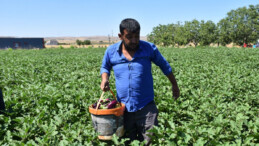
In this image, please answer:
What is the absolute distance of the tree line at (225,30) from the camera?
5948 cm

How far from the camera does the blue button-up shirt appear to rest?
2662 mm

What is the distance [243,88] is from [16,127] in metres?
5.29

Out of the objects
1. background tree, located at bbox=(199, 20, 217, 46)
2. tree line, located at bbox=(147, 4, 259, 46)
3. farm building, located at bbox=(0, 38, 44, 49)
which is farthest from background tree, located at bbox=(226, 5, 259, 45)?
farm building, located at bbox=(0, 38, 44, 49)

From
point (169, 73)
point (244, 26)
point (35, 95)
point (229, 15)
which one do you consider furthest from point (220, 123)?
point (229, 15)

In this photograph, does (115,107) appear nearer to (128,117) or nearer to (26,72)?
(128,117)

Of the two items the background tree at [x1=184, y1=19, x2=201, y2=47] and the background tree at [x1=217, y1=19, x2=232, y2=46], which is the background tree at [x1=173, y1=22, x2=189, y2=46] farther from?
the background tree at [x1=217, y1=19, x2=232, y2=46]

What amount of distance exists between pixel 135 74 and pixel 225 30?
2647 inches

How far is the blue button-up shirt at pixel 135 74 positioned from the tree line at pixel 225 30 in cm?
6359

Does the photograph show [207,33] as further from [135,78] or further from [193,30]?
[135,78]

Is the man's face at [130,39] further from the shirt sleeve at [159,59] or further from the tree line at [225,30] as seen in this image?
the tree line at [225,30]

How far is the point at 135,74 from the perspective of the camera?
2654 mm

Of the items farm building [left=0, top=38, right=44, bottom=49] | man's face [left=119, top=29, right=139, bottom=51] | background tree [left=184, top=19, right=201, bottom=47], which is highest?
background tree [left=184, top=19, right=201, bottom=47]

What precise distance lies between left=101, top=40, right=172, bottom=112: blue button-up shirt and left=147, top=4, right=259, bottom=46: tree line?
63.6 meters

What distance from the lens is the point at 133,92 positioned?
2684 mm
